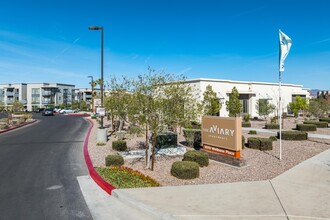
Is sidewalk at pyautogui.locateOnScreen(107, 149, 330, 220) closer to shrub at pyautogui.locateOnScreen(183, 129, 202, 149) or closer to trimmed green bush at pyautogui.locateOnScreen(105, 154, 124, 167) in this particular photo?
trimmed green bush at pyautogui.locateOnScreen(105, 154, 124, 167)

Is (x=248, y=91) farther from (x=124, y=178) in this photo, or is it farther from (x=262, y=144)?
(x=124, y=178)

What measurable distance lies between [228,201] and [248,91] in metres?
41.1

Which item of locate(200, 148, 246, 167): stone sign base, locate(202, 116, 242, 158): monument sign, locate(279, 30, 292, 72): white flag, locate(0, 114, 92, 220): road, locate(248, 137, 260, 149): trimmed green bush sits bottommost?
locate(0, 114, 92, 220): road

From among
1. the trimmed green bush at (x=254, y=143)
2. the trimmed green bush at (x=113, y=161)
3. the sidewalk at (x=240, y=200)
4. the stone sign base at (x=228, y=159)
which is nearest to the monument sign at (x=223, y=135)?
the stone sign base at (x=228, y=159)

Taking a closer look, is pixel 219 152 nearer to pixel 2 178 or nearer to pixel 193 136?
pixel 193 136

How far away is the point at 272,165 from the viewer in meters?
10.6

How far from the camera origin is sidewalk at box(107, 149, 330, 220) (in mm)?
5598

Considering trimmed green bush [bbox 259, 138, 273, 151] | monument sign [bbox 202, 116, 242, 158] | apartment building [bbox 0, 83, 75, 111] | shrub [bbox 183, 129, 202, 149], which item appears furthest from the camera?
apartment building [bbox 0, 83, 75, 111]

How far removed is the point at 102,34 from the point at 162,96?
1133 cm

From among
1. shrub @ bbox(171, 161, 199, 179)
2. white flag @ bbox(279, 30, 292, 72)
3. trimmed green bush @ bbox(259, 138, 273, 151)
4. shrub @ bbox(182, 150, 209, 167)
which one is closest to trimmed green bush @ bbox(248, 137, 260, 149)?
trimmed green bush @ bbox(259, 138, 273, 151)

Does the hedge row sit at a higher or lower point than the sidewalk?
higher

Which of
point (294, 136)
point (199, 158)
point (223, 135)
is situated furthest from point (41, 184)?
point (294, 136)

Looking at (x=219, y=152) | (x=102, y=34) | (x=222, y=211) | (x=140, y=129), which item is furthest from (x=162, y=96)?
(x=102, y=34)

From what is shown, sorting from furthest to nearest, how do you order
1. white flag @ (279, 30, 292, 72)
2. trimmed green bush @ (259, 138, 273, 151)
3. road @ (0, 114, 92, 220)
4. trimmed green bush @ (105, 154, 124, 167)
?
trimmed green bush @ (259, 138, 273, 151), white flag @ (279, 30, 292, 72), trimmed green bush @ (105, 154, 124, 167), road @ (0, 114, 92, 220)
